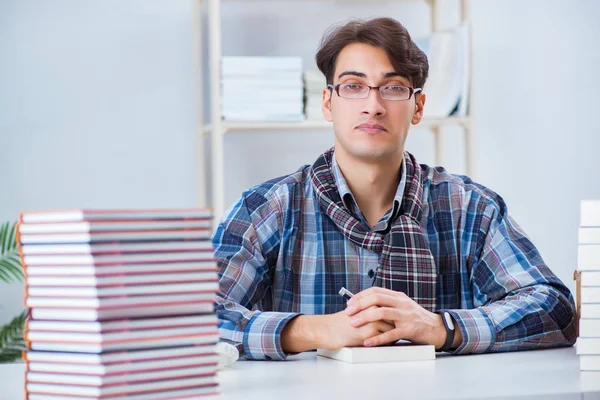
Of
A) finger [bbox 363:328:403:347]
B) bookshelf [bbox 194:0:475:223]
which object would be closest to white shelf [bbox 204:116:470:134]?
bookshelf [bbox 194:0:475:223]

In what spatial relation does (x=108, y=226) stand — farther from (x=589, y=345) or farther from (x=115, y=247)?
(x=589, y=345)

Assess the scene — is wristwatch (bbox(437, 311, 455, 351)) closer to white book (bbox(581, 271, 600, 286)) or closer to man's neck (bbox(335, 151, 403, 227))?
white book (bbox(581, 271, 600, 286))

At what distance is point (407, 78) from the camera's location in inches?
79.0

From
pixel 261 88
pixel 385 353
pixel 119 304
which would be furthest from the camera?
pixel 261 88

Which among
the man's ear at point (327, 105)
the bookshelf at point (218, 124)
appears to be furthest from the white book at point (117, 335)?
the bookshelf at point (218, 124)

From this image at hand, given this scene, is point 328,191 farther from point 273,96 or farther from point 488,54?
point 488,54

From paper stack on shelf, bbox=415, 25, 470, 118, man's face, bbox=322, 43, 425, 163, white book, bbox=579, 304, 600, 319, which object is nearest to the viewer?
white book, bbox=579, 304, 600, 319

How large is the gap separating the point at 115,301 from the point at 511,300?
1.07 metres

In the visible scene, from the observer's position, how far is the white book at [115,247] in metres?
0.86

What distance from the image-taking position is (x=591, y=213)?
1.19 meters

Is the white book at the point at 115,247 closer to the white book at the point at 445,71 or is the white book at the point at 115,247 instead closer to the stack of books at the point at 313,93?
the stack of books at the point at 313,93

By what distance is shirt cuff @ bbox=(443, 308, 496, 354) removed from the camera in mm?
1524

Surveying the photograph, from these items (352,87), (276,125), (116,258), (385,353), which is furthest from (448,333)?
(276,125)

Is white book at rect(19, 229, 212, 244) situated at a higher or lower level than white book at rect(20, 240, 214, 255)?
higher
